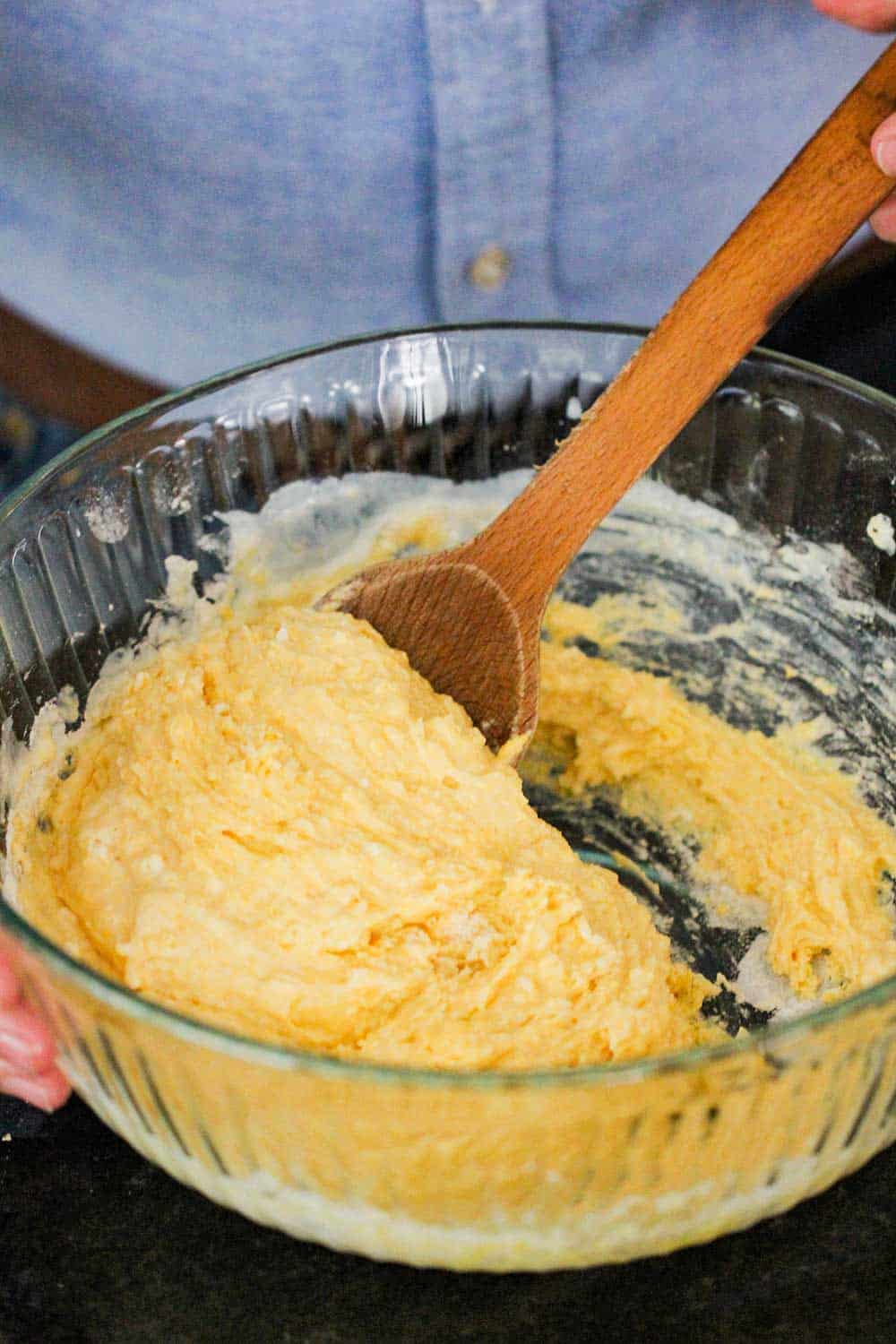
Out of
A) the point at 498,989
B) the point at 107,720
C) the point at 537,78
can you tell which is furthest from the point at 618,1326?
the point at 537,78

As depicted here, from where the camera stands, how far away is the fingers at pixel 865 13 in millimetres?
918

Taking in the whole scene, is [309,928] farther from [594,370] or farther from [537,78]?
[537,78]

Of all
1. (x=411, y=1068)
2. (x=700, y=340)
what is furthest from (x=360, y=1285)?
(x=700, y=340)

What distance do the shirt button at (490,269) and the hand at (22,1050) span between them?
2.39 feet

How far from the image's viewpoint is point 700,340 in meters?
0.90

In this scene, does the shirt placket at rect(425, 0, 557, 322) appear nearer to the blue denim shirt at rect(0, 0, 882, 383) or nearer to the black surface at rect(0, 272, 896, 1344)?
the blue denim shirt at rect(0, 0, 882, 383)

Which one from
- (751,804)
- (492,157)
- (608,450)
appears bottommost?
(751,804)

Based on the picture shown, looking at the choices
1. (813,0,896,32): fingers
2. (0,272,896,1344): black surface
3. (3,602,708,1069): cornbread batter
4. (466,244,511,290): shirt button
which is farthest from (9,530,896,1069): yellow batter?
(813,0,896,32): fingers

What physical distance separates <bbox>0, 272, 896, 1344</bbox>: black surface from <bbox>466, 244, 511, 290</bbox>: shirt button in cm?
77

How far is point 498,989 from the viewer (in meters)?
0.79

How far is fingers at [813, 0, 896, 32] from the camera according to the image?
918mm

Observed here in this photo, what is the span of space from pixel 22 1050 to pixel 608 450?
0.52 metres

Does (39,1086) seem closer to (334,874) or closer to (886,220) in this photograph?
(334,874)

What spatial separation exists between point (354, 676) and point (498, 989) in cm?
24
